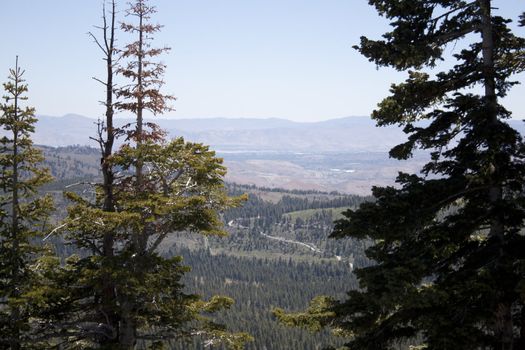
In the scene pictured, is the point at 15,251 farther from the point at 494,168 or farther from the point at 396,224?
the point at 494,168

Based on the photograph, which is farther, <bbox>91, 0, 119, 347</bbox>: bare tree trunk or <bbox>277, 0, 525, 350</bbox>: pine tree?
<bbox>91, 0, 119, 347</bbox>: bare tree trunk

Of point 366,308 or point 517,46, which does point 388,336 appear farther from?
point 517,46

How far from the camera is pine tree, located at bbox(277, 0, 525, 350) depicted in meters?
13.0

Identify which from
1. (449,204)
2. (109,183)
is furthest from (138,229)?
(449,204)

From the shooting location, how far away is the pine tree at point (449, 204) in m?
13.0

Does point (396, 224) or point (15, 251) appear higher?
point (396, 224)

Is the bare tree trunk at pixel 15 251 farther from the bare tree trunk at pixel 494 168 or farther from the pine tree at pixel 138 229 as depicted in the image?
the bare tree trunk at pixel 494 168

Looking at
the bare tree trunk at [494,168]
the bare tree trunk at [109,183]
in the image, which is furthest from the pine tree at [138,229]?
the bare tree trunk at [494,168]

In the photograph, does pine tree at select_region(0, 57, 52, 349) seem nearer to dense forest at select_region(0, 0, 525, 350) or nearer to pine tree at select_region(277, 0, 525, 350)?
dense forest at select_region(0, 0, 525, 350)

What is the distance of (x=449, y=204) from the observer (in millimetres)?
14969

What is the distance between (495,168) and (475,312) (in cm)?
450

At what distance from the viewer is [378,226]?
14.1 metres

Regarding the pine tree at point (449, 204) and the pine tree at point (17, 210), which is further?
the pine tree at point (17, 210)

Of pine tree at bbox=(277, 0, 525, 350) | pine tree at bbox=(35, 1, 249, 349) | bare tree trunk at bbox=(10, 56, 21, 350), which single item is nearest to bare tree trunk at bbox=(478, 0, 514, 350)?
pine tree at bbox=(277, 0, 525, 350)
